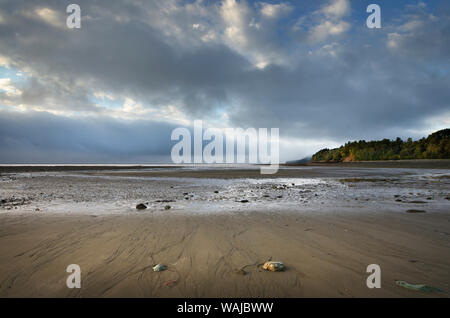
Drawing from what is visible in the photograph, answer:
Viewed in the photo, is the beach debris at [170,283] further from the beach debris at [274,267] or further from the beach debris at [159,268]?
the beach debris at [274,267]

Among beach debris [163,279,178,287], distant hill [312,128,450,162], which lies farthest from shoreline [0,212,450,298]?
distant hill [312,128,450,162]

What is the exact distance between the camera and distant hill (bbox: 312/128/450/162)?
70688 mm

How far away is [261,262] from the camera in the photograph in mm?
3850

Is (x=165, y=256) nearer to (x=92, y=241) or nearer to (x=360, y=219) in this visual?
(x=92, y=241)

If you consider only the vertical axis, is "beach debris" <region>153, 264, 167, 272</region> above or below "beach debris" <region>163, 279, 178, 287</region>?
above

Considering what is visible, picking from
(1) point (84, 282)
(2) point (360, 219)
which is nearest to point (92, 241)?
(1) point (84, 282)

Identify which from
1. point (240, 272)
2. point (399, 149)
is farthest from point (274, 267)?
point (399, 149)

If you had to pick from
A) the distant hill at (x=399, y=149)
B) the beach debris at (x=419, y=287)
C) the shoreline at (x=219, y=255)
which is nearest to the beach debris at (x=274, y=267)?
the shoreline at (x=219, y=255)

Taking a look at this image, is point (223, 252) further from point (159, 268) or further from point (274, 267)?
point (159, 268)

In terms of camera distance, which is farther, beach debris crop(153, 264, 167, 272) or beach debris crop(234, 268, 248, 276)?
beach debris crop(153, 264, 167, 272)

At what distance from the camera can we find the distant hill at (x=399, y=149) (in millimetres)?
70688

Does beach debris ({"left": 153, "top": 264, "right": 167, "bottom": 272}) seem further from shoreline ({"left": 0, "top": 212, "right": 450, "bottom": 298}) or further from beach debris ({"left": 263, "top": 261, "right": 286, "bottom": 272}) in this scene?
beach debris ({"left": 263, "top": 261, "right": 286, "bottom": 272})

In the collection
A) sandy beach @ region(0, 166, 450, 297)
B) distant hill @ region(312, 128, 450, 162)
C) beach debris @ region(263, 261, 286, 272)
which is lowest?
sandy beach @ region(0, 166, 450, 297)

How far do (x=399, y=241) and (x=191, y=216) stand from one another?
231 inches
